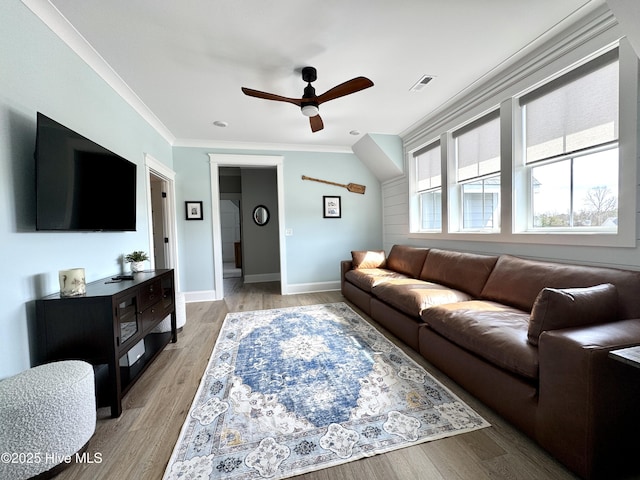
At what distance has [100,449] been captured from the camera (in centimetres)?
136

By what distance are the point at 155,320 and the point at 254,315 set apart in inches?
53.6

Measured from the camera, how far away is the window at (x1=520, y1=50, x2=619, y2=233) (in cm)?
183

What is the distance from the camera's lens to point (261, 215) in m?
6.00

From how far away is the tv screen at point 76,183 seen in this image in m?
1.50

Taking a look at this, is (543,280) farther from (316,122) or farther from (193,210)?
(193,210)

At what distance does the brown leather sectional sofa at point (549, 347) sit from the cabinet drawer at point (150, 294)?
7.49ft

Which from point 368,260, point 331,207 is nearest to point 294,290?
point 368,260

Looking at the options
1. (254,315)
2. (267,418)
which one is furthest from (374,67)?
(254,315)

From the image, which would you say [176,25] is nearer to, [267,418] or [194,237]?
[267,418]

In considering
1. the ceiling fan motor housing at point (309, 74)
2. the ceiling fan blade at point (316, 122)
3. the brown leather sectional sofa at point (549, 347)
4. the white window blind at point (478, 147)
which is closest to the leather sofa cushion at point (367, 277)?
the brown leather sectional sofa at point (549, 347)

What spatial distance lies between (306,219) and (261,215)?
175 centimetres

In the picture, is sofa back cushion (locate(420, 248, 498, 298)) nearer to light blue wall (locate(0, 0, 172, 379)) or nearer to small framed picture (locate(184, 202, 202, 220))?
light blue wall (locate(0, 0, 172, 379))

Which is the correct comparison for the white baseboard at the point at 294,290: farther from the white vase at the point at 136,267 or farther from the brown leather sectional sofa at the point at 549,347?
the brown leather sectional sofa at the point at 549,347

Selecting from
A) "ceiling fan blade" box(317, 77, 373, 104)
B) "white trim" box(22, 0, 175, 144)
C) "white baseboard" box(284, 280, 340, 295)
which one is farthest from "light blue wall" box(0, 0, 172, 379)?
"white baseboard" box(284, 280, 340, 295)
